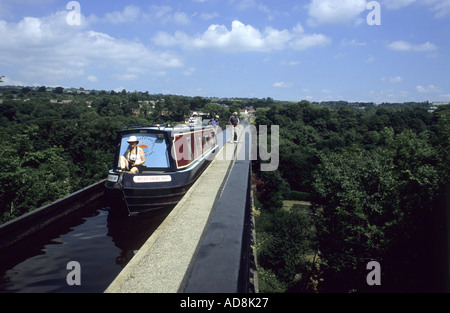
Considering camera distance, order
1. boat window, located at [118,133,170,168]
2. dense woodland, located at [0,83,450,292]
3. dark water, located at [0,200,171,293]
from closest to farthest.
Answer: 1. dark water, located at [0,200,171,293]
2. boat window, located at [118,133,170,168]
3. dense woodland, located at [0,83,450,292]

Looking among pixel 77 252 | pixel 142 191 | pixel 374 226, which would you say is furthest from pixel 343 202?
pixel 77 252

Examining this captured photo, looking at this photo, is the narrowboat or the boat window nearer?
the narrowboat

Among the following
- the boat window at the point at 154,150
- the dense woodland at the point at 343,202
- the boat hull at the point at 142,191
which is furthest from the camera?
the dense woodland at the point at 343,202

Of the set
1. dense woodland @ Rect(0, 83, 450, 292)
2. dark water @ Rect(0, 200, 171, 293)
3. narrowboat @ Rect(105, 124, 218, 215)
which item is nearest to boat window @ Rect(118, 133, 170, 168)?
narrowboat @ Rect(105, 124, 218, 215)

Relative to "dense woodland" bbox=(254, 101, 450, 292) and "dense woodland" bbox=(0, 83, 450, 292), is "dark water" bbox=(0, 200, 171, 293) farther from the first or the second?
"dense woodland" bbox=(254, 101, 450, 292)

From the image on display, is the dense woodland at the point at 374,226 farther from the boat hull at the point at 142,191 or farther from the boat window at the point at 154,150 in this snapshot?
the boat window at the point at 154,150

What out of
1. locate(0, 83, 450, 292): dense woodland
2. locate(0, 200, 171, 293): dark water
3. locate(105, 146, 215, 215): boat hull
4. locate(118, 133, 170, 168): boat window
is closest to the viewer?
locate(0, 200, 171, 293): dark water

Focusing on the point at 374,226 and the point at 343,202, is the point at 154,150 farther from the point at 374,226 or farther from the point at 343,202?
the point at 343,202

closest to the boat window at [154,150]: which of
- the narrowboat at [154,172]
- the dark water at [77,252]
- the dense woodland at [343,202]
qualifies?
the narrowboat at [154,172]
